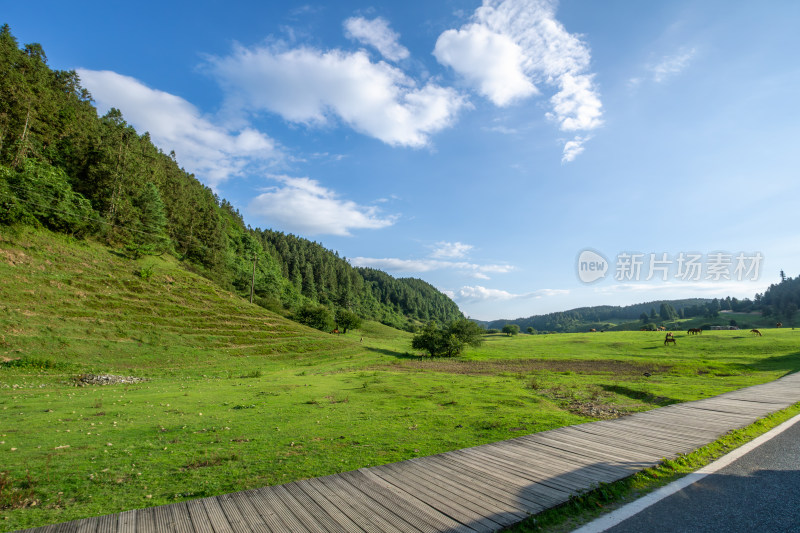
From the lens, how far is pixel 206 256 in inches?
4208

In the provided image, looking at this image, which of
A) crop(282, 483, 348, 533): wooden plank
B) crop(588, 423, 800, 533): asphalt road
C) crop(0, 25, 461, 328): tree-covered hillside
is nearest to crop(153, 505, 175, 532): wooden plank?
crop(282, 483, 348, 533): wooden plank

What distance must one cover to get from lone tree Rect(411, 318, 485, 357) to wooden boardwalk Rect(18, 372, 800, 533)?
53941mm

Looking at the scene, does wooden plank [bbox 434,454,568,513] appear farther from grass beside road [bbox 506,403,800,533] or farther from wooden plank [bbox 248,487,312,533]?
wooden plank [bbox 248,487,312,533]

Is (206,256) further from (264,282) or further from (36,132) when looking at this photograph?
(36,132)

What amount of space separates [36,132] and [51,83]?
109ft

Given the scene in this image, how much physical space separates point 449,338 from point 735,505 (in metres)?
58.2

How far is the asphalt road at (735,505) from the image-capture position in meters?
5.18

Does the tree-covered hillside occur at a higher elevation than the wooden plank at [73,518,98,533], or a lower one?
higher

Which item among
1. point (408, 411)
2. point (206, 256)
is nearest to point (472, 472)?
point (408, 411)

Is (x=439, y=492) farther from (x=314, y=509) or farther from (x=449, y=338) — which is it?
(x=449, y=338)

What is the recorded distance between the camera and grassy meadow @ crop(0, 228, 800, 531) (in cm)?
788

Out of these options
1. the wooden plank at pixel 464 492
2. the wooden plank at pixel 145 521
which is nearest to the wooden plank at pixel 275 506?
the wooden plank at pixel 145 521

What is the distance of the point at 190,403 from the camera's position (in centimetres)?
1867

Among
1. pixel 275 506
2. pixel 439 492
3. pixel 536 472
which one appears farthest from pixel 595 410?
pixel 275 506
